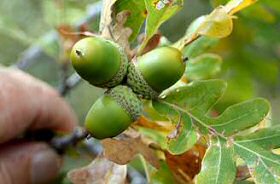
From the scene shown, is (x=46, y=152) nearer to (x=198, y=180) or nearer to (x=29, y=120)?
(x=29, y=120)

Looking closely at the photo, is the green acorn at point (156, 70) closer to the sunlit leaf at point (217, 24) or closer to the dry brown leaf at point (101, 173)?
the sunlit leaf at point (217, 24)

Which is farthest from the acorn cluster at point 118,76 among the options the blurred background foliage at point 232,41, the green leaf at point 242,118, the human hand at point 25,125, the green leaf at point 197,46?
the human hand at point 25,125

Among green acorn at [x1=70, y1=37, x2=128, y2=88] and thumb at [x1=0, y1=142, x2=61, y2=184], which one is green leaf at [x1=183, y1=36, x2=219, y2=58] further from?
thumb at [x1=0, y1=142, x2=61, y2=184]

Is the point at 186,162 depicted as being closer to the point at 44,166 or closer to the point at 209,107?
the point at 209,107

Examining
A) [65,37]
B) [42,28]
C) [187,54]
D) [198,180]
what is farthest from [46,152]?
[42,28]

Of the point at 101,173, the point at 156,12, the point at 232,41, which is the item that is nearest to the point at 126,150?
the point at 101,173

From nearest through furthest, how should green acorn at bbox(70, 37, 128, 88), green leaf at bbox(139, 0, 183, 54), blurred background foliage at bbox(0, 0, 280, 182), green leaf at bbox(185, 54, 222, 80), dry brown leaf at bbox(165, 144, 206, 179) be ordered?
green acorn at bbox(70, 37, 128, 88) → green leaf at bbox(139, 0, 183, 54) → dry brown leaf at bbox(165, 144, 206, 179) → green leaf at bbox(185, 54, 222, 80) → blurred background foliage at bbox(0, 0, 280, 182)

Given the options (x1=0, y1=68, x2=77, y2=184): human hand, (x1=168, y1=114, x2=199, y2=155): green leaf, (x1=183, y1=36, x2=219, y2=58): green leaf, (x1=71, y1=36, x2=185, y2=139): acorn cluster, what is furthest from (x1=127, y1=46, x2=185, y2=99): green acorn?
(x1=0, y1=68, x2=77, y2=184): human hand
